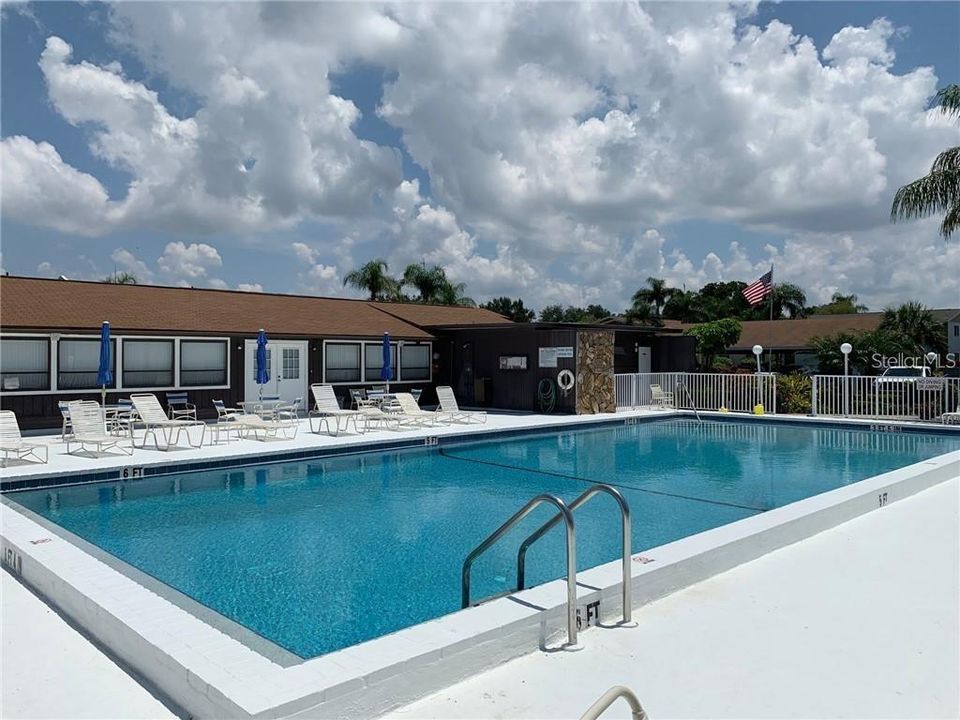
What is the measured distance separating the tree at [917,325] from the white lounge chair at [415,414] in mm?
29447

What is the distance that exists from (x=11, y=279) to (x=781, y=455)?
61.4ft

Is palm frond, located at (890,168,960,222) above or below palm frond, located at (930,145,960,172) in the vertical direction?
below

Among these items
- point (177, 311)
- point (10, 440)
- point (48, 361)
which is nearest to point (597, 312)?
point (177, 311)

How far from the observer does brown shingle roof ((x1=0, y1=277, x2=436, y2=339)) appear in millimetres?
16250

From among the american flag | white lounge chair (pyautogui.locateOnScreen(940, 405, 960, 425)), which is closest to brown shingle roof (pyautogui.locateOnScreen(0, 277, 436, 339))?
the american flag

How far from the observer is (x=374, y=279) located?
4094 cm

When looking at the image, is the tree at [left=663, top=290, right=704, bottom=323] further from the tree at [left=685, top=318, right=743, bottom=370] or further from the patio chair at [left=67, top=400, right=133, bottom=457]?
the patio chair at [left=67, top=400, right=133, bottom=457]

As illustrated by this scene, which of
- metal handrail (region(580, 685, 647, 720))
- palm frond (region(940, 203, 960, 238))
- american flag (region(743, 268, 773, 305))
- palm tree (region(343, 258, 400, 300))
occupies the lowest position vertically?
metal handrail (region(580, 685, 647, 720))

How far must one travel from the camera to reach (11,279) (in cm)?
1798

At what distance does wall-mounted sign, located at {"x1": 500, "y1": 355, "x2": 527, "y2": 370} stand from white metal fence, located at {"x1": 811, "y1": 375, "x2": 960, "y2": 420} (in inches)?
329

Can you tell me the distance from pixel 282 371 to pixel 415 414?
16.7 feet

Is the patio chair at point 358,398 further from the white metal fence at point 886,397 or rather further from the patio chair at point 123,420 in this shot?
the white metal fence at point 886,397

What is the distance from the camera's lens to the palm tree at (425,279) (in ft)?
140

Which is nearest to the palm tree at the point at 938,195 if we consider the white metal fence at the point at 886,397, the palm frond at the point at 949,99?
the palm frond at the point at 949,99
